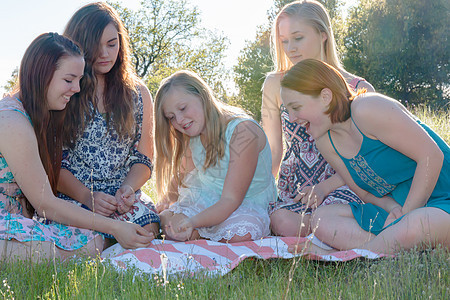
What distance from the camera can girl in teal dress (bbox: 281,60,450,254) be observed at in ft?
11.2

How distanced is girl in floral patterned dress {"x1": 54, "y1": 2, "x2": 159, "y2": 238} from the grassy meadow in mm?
1079

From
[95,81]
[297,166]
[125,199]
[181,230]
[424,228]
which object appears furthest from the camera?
[297,166]

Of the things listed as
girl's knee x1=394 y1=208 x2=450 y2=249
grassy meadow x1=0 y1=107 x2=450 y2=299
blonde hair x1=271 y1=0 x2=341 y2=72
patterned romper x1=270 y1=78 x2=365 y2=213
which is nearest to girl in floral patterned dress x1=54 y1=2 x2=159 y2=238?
grassy meadow x1=0 y1=107 x2=450 y2=299

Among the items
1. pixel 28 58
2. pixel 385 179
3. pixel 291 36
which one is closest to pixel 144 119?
pixel 28 58

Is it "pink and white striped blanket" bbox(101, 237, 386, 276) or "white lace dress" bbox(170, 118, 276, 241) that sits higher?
"white lace dress" bbox(170, 118, 276, 241)

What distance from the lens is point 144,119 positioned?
4.88 meters

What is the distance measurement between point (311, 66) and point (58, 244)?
245cm

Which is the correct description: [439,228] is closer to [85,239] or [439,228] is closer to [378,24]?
[85,239]

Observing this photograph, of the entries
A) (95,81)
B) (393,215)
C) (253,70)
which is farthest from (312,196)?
(253,70)

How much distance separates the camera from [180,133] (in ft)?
15.4

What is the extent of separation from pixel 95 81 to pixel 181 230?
1.60 meters

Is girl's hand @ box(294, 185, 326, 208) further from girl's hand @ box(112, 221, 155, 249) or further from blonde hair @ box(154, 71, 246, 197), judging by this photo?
girl's hand @ box(112, 221, 155, 249)

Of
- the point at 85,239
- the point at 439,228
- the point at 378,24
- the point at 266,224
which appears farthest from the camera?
the point at 378,24

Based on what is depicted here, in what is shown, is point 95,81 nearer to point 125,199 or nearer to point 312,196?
point 125,199
